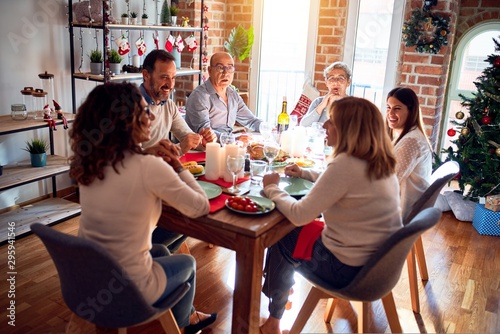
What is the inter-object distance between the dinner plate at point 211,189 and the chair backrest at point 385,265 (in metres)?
0.56

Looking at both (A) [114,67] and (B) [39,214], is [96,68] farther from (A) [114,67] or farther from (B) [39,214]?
(B) [39,214]

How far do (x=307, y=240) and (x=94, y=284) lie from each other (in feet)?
2.81

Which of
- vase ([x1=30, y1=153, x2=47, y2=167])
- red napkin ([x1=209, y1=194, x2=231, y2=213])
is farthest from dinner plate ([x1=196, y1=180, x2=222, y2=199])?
vase ([x1=30, y1=153, x2=47, y2=167])

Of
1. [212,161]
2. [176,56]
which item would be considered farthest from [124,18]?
[212,161]

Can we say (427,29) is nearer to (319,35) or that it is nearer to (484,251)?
(319,35)

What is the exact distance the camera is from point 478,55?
4594 mm

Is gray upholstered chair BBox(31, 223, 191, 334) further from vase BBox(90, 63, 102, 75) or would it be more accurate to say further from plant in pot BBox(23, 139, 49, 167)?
vase BBox(90, 63, 102, 75)

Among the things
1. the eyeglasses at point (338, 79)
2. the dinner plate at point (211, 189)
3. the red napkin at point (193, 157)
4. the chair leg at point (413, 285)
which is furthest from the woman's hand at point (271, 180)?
the eyeglasses at point (338, 79)

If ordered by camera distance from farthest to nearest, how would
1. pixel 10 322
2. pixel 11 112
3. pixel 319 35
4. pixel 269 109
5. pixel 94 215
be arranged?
pixel 269 109 → pixel 319 35 → pixel 11 112 → pixel 10 322 → pixel 94 215

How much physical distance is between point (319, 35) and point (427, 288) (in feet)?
8.96

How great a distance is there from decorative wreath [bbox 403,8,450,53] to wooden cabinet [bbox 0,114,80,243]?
280cm

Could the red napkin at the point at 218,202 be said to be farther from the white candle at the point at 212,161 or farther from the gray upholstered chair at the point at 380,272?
the gray upholstered chair at the point at 380,272

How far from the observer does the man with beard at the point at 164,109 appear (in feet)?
8.23

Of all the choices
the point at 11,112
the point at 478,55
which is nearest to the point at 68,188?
the point at 11,112
